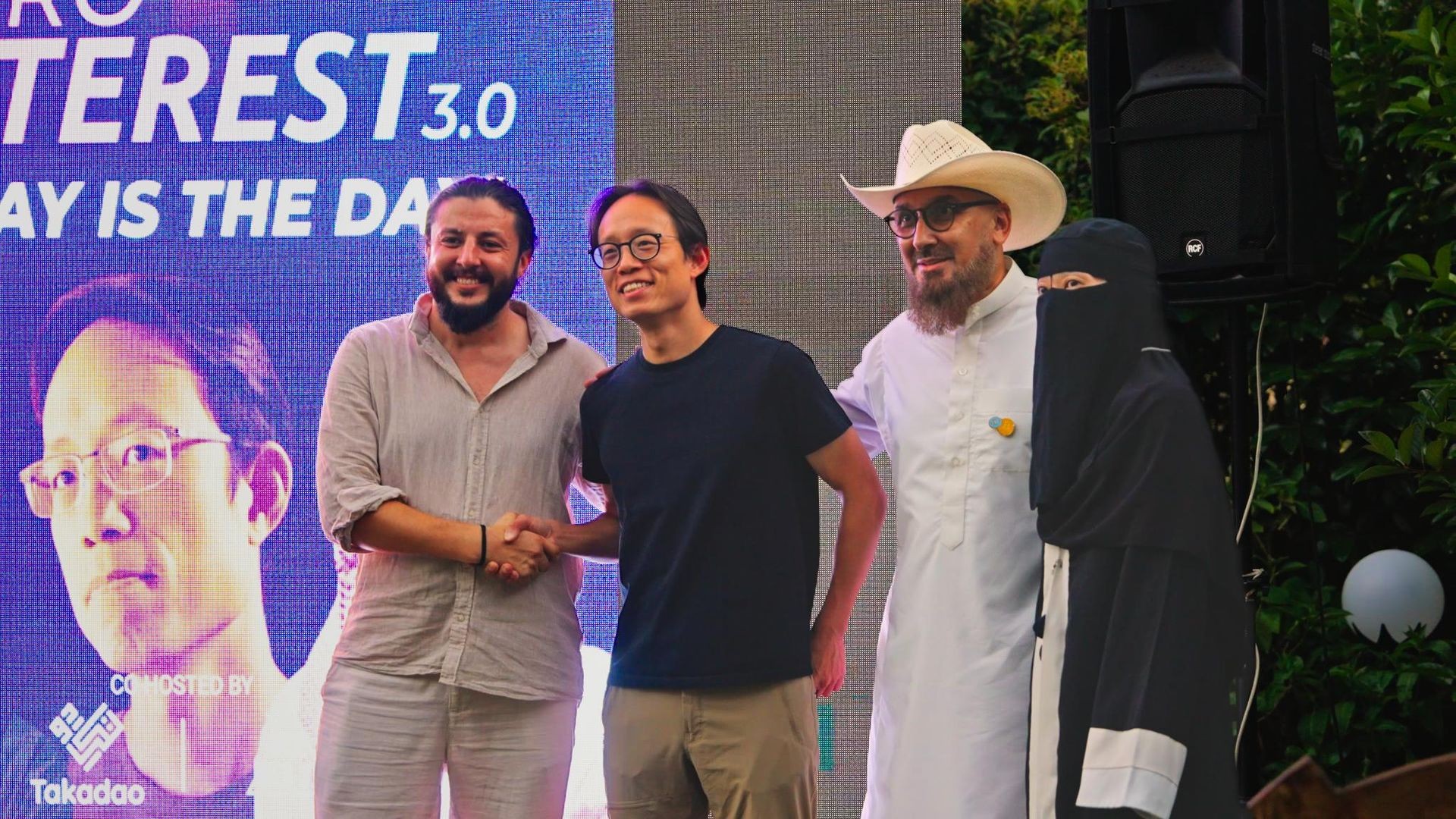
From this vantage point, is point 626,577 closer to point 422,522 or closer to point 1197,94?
point 422,522

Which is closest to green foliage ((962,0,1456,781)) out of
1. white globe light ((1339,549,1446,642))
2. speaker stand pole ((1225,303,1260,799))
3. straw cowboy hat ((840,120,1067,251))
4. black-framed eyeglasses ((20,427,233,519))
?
white globe light ((1339,549,1446,642))

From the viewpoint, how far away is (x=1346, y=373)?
442 cm

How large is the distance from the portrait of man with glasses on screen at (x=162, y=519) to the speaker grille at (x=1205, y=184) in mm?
2147

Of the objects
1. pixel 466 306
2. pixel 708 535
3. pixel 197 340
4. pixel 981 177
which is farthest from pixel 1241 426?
pixel 197 340

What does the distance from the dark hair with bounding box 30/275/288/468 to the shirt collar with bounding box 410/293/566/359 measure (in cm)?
103

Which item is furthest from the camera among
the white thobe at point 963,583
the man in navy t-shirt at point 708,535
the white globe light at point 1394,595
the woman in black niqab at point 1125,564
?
the white globe light at point 1394,595

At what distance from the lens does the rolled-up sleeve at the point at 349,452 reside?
2.79 m

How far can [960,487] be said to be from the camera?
258 centimetres

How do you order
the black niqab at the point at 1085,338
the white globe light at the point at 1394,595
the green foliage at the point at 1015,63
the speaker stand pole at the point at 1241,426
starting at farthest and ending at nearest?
the green foliage at the point at 1015,63
the white globe light at the point at 1394,595
the speaker stand pole at the point at 1241,426
the black niqab at the point at 1085,338

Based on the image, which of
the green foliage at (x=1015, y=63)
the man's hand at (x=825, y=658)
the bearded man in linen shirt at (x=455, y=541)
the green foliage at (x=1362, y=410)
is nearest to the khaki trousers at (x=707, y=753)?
the man's hand at (x=825, y=658)

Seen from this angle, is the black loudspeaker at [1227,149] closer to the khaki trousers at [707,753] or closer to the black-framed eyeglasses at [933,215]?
the black-framed eyeglasses at [933,215]

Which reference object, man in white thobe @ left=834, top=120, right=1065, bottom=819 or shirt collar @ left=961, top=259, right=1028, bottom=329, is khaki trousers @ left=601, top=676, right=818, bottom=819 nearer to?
man in white thobe @ left=834, top=120, right=1065, bottom=819

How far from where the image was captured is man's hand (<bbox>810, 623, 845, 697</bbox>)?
9.14 feet

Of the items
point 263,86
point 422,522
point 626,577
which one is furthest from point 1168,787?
point 263,86
